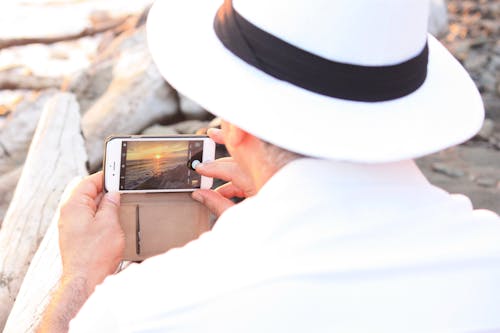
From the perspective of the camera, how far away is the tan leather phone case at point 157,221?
221 cm

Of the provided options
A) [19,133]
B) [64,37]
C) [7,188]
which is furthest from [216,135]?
[64,37]

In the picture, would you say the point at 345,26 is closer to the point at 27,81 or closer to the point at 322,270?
the point at 322,270

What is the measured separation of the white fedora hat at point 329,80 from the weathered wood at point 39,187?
1574 mm

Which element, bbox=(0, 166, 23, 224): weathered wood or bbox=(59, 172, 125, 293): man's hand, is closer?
bbox=(59, 172, 125, 293): man's hand

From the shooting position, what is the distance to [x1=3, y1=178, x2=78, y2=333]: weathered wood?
2.28m

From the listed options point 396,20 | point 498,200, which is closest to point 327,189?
point 396,20

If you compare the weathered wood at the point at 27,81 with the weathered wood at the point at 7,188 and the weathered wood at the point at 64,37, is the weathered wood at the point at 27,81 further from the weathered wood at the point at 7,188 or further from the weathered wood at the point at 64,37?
the weathered wood at the point at 7,188

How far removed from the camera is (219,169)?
7.29ft

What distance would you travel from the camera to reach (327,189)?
136cm

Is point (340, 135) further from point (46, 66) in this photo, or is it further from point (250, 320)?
point (46, 66)

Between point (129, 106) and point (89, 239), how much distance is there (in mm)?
2706

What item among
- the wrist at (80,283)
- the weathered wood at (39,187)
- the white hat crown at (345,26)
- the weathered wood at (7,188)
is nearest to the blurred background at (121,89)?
the weathered wood at (7,188)

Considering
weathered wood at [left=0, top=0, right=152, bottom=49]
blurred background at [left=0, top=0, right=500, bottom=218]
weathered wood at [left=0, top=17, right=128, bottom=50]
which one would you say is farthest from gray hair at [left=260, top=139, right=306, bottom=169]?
weathered wood at [left=0, top=17, right=128, bottom=50]

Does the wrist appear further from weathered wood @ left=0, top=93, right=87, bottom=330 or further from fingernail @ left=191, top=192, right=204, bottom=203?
weathered wood @ left=0, top=93, right=87, bottom=330
